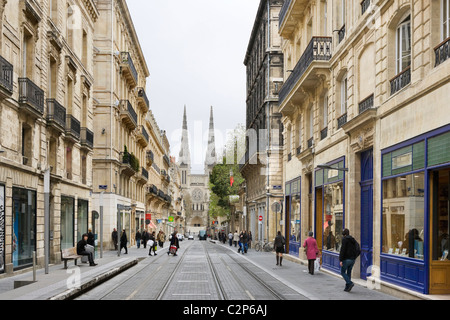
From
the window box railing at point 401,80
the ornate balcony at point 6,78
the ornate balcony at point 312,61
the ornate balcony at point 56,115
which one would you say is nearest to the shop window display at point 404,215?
the window box railing at point 401,80

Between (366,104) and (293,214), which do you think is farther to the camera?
(293,214)

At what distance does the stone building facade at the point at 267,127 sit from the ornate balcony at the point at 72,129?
14865mm

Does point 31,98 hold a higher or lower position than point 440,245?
higher

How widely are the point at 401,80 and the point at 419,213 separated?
361 centimetres

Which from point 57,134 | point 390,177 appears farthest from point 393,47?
point 57,134

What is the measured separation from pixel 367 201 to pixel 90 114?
19.7 m

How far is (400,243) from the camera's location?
15.3 metres

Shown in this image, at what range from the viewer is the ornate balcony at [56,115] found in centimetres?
2447

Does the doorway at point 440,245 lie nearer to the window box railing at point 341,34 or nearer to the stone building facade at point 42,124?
the window box railing at point 341,34

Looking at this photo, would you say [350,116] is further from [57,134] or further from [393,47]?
[57,134]

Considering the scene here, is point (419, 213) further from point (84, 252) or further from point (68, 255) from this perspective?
point (84, 252)

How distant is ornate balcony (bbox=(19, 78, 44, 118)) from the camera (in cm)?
2099

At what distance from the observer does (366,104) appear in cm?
1861

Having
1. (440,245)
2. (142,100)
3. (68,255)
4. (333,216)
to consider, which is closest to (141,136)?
(142,100)
